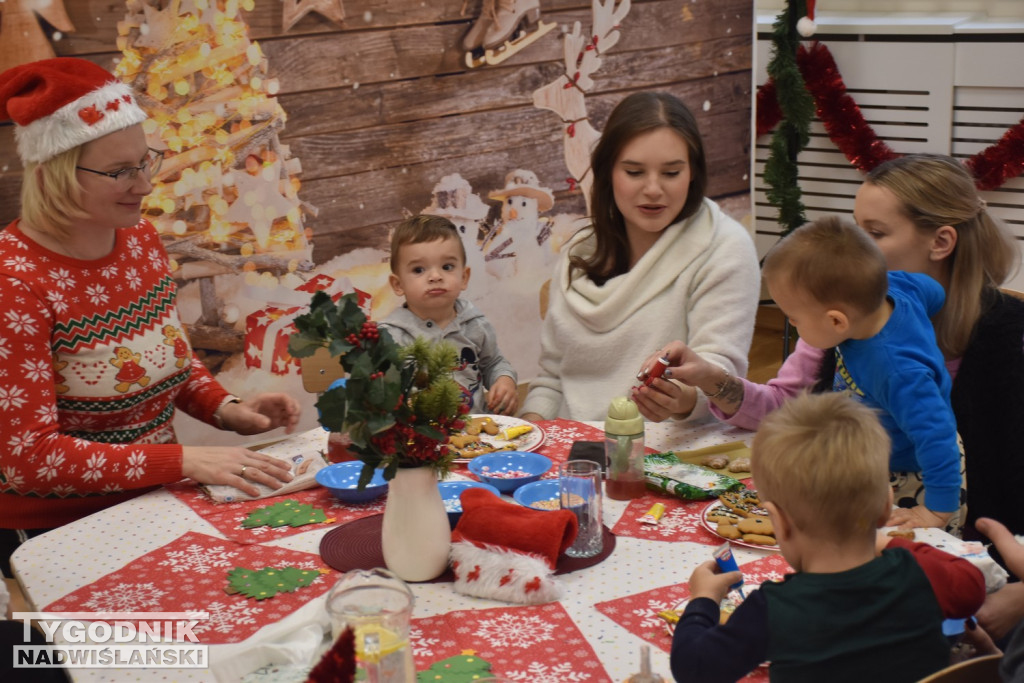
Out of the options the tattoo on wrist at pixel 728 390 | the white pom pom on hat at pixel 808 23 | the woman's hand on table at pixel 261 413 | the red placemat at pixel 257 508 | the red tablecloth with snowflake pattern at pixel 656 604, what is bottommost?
the red tablecloth with snowflake pattern at pixel 656 604

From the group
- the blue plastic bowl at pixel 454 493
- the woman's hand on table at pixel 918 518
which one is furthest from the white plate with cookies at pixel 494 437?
the woman's hand on table at pixel 918 518

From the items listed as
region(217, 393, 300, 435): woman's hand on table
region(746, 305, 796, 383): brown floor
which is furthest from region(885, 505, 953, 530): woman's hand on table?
region(746, 305, 796, 383): brown floor

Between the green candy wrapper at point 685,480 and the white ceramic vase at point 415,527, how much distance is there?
0.46 metres

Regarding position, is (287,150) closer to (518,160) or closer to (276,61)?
(276,61)

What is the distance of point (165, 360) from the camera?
222 centimetres

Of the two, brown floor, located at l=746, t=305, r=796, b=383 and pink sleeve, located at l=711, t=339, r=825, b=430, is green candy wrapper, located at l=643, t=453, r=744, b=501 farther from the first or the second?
brown floor, located at l=746, t=305, r=796, b=383

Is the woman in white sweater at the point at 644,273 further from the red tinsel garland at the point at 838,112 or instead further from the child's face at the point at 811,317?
the red tinsel garland at the point at 838,112

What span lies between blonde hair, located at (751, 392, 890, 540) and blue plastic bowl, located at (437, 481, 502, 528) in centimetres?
61

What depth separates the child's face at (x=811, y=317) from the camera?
5.93 ft

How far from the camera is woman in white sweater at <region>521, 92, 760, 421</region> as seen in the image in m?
2.40

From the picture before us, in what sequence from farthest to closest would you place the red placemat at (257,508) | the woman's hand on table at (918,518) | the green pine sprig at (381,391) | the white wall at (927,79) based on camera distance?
1. the white wall at (927,79)
2. the red placemat at (257,508)
3. the woman's hand on table at (918,518)
4. the green pine sprig at (381,391)

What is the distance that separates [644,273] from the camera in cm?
249

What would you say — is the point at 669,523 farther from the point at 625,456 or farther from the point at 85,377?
the point at 85,377

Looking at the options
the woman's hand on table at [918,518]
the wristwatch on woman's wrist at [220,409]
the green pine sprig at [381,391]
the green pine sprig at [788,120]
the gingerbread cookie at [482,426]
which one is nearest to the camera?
the green pine sprig at [381,391]
